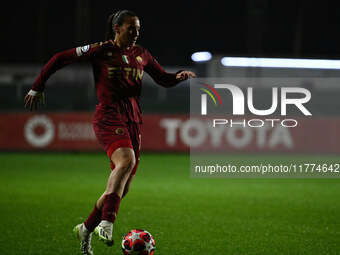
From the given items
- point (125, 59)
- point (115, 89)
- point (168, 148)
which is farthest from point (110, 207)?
point (168, 148)

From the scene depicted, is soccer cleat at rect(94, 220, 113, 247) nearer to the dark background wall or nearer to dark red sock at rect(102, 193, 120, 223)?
dark red sock at rect(102, 193, 120, 223)

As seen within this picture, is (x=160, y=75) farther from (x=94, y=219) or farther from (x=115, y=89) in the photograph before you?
(x=94, y=219)

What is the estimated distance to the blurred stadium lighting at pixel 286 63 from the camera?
2538 cm

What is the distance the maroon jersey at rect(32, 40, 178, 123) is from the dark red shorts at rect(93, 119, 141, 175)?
0.06m

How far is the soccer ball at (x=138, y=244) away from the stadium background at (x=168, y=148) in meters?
0.65

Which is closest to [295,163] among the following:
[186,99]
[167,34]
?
[186,99]

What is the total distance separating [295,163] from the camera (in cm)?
1789

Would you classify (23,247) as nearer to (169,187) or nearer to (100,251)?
(100,251)

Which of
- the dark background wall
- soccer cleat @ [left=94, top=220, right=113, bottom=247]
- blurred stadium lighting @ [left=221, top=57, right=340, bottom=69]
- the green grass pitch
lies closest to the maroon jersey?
soccer cleat @ [left=94, top=220, right=113, bottom=247]

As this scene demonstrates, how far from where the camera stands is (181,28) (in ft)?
115

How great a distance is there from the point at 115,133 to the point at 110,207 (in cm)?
72

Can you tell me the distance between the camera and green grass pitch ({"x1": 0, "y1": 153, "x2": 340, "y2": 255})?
611cm

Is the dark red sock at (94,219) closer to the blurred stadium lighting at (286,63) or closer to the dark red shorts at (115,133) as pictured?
the dark red shorts at (115,133)

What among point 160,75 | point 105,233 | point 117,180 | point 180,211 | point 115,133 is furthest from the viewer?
point 180,211
